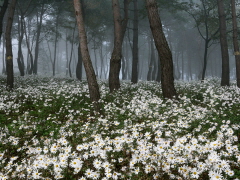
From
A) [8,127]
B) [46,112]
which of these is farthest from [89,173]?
[46,112]

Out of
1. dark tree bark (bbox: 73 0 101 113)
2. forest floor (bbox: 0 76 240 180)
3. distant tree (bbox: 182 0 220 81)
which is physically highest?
distant tree (bbox: 182 0 220 81)

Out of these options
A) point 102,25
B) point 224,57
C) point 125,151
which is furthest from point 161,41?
point 102,25

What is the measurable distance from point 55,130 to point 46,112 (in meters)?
1.99

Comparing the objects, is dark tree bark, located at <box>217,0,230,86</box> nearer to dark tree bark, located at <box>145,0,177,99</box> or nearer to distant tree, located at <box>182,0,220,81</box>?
distant tree, located at <box>182,0,220,81</box>

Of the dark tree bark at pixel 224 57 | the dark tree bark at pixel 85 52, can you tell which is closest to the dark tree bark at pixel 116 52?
the dark tree bark at pixel 85 52

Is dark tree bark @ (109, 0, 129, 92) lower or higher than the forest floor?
higher

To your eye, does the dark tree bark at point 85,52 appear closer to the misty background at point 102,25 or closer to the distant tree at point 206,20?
the misty background at point 102,25

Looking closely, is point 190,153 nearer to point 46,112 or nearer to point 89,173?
point 89,173

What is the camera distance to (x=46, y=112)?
26.3ft

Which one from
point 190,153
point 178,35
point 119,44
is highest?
point 178,35

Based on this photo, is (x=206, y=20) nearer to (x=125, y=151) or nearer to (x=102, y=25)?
(x=102, y=25)

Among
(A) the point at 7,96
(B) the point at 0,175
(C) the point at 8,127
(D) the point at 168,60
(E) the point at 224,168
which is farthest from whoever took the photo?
(A) the point at 7,96

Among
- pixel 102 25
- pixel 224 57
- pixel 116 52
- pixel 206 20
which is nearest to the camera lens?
pixel 116 52

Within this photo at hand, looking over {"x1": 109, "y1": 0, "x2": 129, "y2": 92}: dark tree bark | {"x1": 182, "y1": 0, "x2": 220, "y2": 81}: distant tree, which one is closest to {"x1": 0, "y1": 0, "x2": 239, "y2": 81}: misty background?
{"x1": 182, "y1": 0, "x2": 220, "y2": 81}: distant tree
